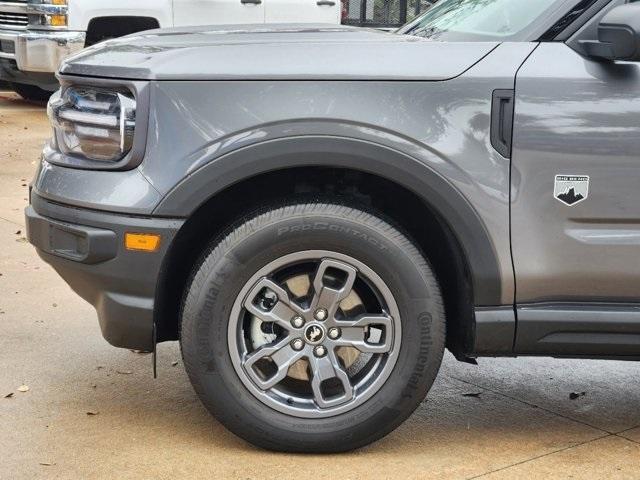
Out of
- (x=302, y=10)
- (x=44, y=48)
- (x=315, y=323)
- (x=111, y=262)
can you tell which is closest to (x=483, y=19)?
(x=315, y=323)

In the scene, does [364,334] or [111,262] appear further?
[364,334]

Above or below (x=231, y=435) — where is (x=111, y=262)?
above

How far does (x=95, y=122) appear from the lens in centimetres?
372

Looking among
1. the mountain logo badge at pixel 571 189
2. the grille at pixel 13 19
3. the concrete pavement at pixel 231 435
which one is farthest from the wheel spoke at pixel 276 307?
the grille at pixel 13 19

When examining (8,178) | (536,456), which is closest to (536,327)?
(536,456)

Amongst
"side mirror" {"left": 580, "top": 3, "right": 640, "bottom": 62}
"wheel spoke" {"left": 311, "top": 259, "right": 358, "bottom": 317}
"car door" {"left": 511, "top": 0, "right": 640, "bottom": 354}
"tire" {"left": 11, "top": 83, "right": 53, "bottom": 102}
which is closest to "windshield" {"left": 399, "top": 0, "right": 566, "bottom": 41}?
"car door" {"left": 511, "top": 0, "right": 640, "bottom": 354}

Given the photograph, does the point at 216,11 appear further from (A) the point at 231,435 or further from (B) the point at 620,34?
(B) the point at 620,34

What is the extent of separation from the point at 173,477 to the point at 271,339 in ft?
1.83

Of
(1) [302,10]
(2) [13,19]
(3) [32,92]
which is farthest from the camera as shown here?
(3) [32,92]

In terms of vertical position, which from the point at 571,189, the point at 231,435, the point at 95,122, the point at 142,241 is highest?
the point at 95,122

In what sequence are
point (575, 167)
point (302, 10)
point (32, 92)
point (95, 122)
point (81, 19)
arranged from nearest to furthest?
point (575, 167) → point (95, 122) → point (81, 19) → point (302, 10) → point (32, 92)

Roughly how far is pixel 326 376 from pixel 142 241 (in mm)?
759

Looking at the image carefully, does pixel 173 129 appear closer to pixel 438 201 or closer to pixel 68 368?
pixel 438 201

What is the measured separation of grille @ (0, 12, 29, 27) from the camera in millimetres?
12180
